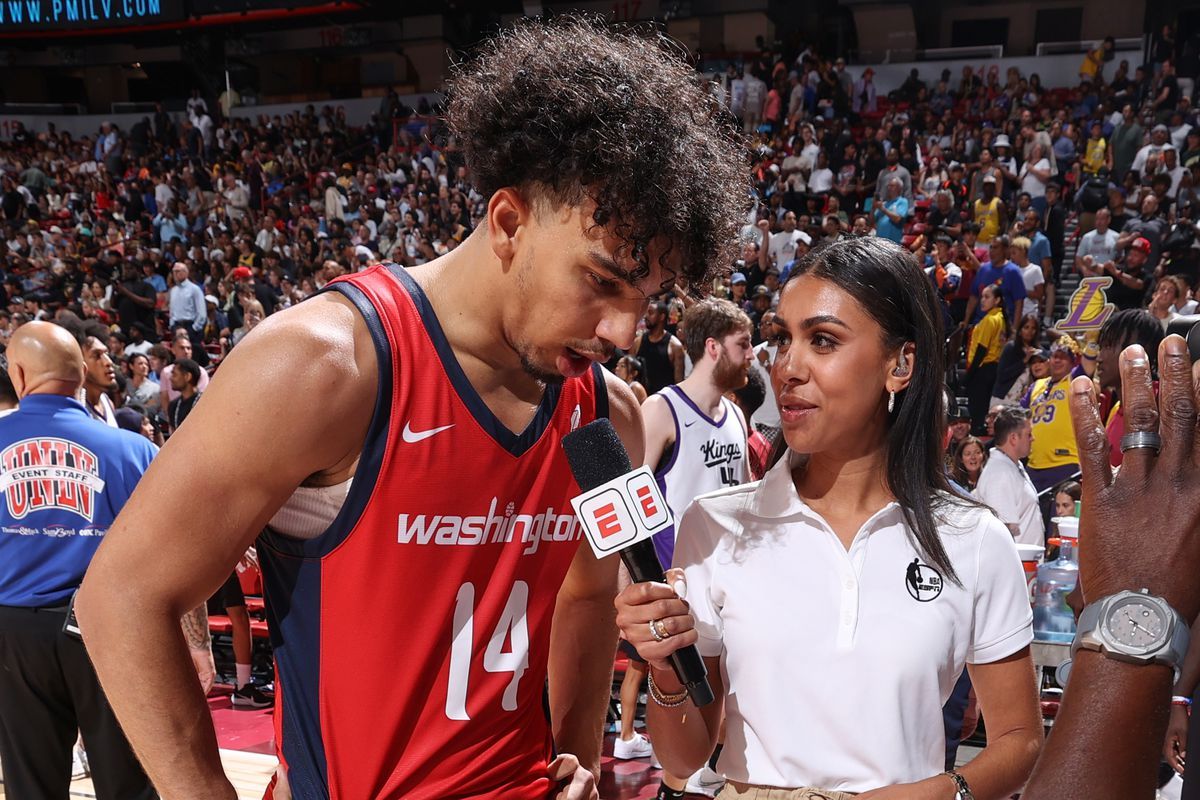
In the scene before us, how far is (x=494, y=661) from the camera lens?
1670 millimetres

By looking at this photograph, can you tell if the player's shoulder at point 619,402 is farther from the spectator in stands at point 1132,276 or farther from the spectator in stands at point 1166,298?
the spectator in stands at point 1132,276

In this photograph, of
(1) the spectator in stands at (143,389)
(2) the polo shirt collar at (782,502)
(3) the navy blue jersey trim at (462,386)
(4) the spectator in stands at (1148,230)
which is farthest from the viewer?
(1) the spectator in stands at (143,389)

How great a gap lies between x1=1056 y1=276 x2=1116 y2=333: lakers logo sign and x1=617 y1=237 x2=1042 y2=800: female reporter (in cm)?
646

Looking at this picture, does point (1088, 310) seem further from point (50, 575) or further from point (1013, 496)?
point (50, 575)

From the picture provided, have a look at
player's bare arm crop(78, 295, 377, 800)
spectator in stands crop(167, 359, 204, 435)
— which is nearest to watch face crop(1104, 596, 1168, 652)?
player's bare arm crop(78, 295, 377, 800)

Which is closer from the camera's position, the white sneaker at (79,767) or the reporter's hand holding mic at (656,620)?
the reporter's hand holding mic at (656,620)

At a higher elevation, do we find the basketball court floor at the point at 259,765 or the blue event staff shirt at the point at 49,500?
the blue event staff shirt at the point at 49,500

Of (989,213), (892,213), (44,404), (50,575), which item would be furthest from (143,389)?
(989,213)

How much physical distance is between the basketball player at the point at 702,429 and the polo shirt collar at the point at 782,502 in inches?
115

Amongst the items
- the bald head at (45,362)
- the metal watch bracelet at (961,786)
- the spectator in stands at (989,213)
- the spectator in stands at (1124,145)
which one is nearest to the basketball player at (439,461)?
the metal watch bracelet at (961,786)

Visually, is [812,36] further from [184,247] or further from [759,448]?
[759,448]

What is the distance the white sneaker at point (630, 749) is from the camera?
5266 mm

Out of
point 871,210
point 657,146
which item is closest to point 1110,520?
point 657,146

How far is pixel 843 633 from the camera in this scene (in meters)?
1.70
